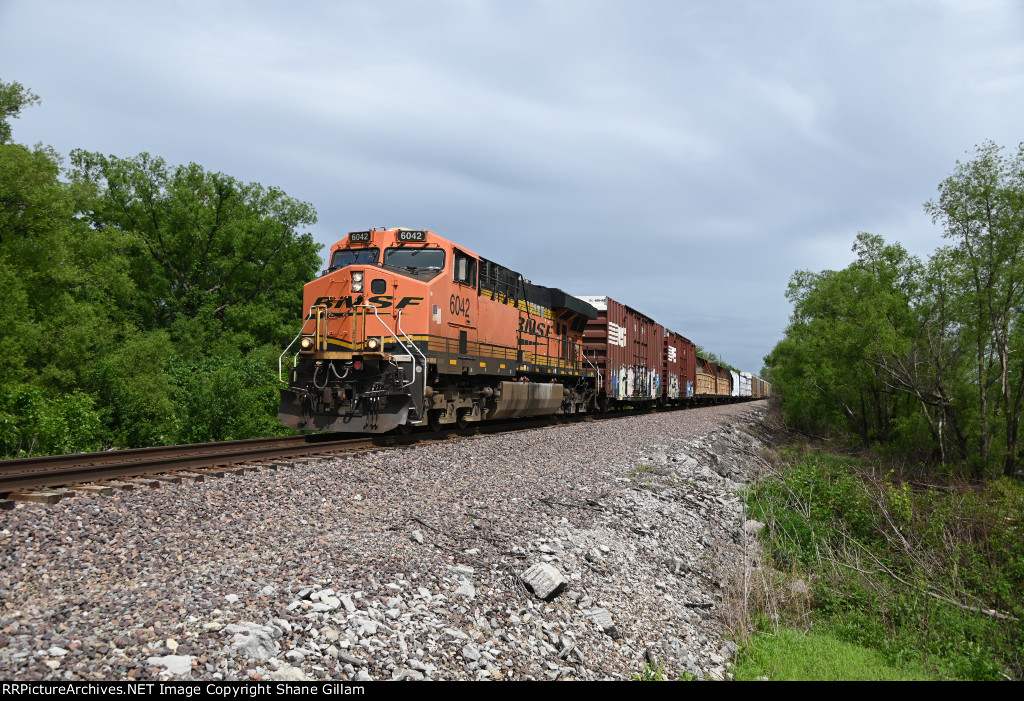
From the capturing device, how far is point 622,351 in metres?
24.4

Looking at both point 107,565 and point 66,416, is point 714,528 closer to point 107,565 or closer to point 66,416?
point 107,565

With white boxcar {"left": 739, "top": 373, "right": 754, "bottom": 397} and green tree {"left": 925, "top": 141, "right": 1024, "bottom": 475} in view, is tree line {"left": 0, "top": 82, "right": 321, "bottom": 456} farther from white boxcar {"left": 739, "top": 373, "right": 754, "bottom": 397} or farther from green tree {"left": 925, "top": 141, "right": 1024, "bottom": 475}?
white boxcar {"left": 739, "top": 373, "right": 754, "bottom": 397}

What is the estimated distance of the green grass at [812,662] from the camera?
18.6ft

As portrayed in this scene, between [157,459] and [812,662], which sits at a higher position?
[157,459]

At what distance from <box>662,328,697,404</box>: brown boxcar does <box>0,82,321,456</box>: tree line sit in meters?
18.0

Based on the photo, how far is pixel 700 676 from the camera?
17.6 ft

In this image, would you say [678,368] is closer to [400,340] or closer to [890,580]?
[400,340]

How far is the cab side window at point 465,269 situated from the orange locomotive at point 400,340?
0.07ft

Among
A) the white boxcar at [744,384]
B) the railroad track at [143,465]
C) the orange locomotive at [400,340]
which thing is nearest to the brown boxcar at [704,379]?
the white boxcar at [744,384]

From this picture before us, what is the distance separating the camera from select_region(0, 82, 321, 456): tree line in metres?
17.5

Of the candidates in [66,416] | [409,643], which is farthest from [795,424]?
[409,643]

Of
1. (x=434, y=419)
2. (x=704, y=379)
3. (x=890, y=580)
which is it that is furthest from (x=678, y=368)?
(x=890, y=580)

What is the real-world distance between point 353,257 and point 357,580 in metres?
9.53

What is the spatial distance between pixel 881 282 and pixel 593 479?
2215 cm
